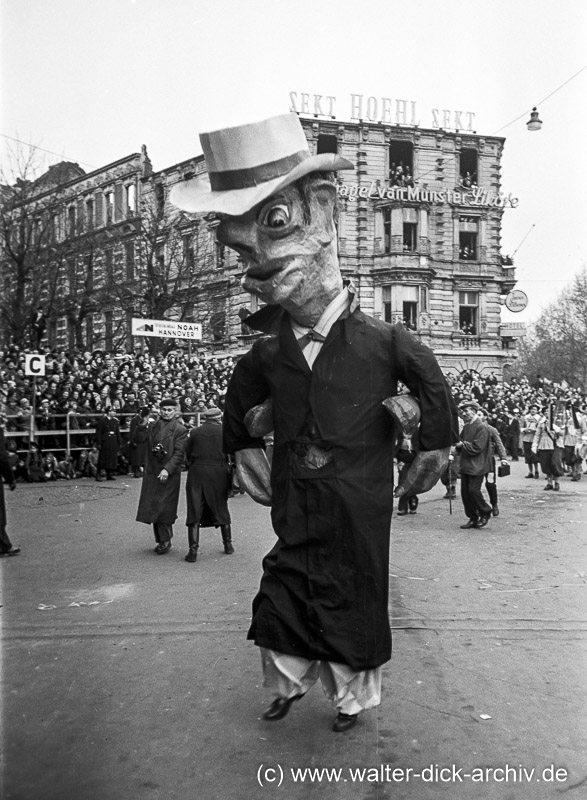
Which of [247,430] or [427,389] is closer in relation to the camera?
[427,389]

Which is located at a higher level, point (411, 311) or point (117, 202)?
point (117, 202)

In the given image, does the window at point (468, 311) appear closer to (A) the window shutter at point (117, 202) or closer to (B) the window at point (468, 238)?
(B) the window at point (468, 238)

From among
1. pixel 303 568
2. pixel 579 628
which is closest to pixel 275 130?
pixel 303 568

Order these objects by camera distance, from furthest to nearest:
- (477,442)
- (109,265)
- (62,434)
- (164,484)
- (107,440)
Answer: (109,265) → (62,434) → (107,440) → (477,442) → (164,484)

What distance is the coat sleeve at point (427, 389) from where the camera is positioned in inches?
134

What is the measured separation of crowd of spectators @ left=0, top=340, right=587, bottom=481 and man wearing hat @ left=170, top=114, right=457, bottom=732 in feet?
33.7

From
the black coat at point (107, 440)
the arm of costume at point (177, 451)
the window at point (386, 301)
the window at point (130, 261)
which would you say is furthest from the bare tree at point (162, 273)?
the window at point (386, 301)

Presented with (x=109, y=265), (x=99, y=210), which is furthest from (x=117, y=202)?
(x=109, y=265)

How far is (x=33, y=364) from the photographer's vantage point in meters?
13.9

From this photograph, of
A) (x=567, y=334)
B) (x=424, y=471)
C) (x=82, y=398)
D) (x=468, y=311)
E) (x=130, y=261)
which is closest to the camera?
(x=424, y=471)

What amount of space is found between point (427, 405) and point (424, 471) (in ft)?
1.12

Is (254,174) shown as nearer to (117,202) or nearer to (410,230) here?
(117,202)

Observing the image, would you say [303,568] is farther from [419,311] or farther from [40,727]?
[419,311]

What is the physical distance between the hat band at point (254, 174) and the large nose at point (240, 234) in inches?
6.2
